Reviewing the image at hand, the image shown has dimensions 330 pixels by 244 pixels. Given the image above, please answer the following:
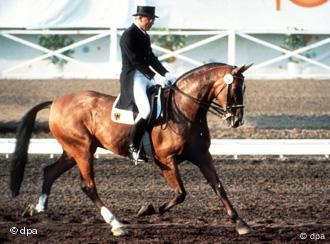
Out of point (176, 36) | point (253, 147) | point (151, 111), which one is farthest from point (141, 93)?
point (176, 36)

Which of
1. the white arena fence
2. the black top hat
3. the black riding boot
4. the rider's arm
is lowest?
the white arena fence

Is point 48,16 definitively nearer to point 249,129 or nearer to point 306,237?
point 249,129

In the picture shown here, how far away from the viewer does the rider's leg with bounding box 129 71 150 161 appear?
11617mm

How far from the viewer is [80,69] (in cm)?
2402

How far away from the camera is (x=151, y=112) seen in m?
11.6

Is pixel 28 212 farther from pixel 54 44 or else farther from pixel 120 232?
pixel 54 44

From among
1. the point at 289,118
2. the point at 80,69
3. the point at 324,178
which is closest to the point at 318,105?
the point at 289,118

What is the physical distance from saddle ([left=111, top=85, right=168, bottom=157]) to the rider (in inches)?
2.2

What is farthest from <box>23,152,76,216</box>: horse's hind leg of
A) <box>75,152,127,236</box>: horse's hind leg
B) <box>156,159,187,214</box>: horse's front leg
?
<box>156,159,187,214</box>: horse's front leg

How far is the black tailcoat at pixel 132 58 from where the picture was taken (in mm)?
11719

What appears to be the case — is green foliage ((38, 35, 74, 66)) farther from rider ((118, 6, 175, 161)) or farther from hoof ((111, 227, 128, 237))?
hoof ((111, 227, 128, 237))

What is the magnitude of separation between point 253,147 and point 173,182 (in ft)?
15.3

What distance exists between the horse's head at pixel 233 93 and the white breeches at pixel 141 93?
765 millimetres

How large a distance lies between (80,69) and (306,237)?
1388 centimetres
